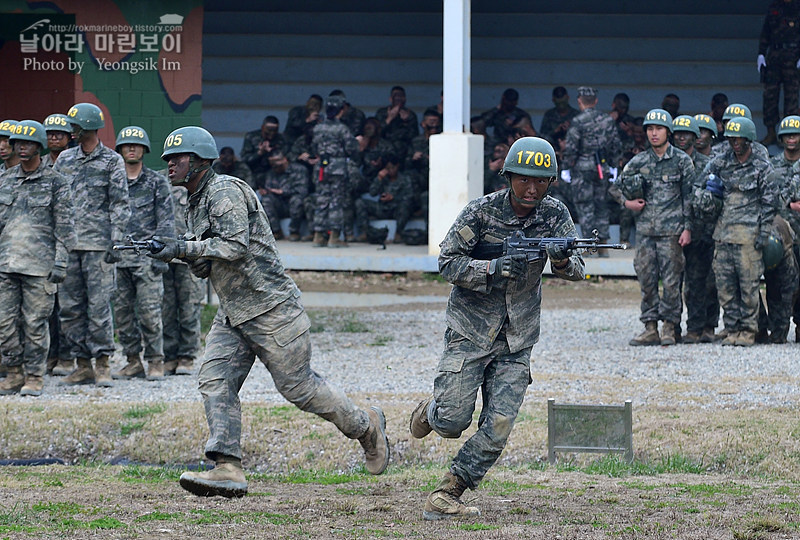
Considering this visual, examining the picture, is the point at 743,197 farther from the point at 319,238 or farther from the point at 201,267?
the point at 319,238

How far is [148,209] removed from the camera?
420 inches

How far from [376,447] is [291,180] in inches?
469

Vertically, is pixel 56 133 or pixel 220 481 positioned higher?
pixel 56 133

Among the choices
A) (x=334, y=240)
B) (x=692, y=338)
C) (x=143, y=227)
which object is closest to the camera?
(x=143, y=227)

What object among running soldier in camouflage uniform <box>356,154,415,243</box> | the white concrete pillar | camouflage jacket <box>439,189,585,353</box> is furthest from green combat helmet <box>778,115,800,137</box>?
running soldier in camouflage uniform <box>356,154,415,243</box>

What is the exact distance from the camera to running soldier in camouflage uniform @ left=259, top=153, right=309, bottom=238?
1889cm

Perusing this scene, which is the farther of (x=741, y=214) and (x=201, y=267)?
(x=741, y=214)

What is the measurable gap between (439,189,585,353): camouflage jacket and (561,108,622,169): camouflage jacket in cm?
1038

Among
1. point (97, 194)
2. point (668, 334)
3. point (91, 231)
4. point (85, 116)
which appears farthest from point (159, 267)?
point (668, 334)

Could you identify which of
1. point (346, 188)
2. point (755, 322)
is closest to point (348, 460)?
point (755, 322)

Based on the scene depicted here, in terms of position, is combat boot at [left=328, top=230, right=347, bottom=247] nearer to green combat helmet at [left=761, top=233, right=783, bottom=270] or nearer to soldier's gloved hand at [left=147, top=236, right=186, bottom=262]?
green combat helmet at [left=761, top=233, right=783, bottom=270]

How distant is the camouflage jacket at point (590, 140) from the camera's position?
16.6 metres

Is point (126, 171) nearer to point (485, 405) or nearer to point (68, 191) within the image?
point (68, 191)

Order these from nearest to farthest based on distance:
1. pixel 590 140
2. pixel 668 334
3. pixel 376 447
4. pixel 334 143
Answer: pixel 376 447
pixel 668 334
pixel 590 140
pixel 334 143
